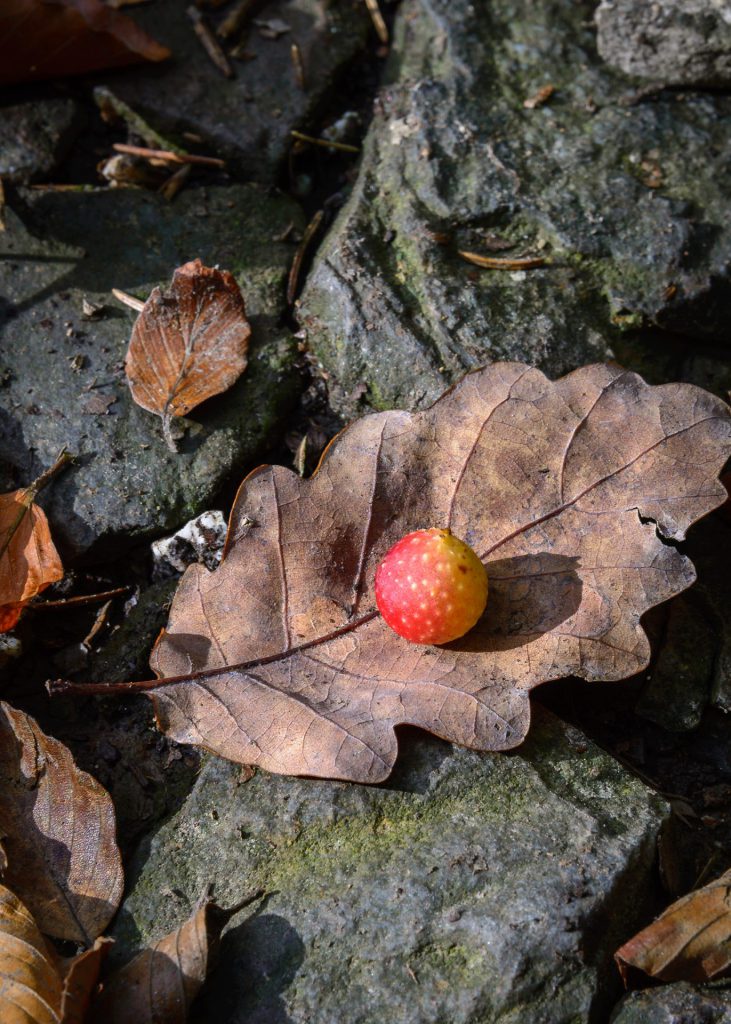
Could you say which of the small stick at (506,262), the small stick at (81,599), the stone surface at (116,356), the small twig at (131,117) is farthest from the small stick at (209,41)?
the small stick at (81,599)

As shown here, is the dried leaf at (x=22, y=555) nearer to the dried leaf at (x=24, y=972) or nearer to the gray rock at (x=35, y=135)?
the dried leaf at (x=24, y=972)

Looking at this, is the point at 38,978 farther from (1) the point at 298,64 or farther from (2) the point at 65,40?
(1) the point at 298,64

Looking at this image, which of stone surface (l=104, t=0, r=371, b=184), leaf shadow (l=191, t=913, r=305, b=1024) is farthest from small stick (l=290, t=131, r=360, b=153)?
leaf shadow (l=191, t=913, r=305, b=1024)

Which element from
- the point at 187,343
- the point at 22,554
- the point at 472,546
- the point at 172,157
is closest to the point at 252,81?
the point at 172,157

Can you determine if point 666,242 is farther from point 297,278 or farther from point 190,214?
point 190,214

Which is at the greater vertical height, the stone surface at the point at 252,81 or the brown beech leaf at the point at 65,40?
the brown beech leaf at the point at 65,40

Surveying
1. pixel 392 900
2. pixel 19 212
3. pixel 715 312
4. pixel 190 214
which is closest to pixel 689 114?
pixel 715 312
